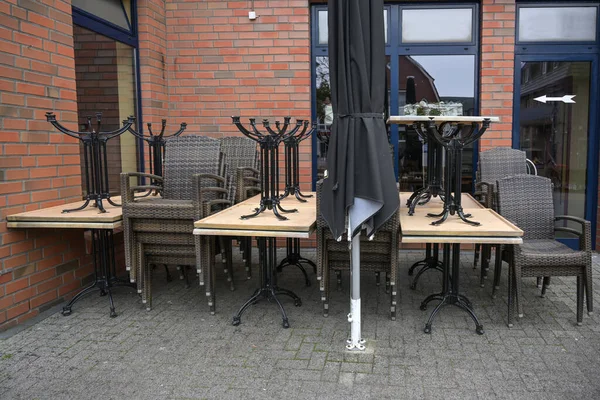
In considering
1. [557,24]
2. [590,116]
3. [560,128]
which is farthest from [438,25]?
[590,116]

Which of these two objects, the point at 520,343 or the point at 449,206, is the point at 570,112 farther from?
the point at 520,343

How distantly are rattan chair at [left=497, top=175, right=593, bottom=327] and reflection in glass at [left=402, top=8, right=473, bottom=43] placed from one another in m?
2.37

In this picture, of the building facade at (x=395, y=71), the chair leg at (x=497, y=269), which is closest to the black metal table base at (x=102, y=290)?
the building facade at (x=395, y=71)

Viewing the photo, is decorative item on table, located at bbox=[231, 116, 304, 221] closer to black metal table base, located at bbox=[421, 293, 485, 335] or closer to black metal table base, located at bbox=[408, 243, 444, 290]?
black metal table base, located at bbox=[421, 293, 485, 335]

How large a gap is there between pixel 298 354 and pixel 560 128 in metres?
4.34

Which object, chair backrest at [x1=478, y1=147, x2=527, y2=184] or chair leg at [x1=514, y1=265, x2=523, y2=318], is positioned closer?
chair leg at [x1=514, y1=265, x2=523, y2=318]

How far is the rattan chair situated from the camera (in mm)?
3514

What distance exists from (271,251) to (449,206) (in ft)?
4.47

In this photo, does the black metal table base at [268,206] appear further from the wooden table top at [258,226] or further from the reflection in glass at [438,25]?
the reflection in glass at [438,25]

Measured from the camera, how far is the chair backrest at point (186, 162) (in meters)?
4.34

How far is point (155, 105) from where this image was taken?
5.72m

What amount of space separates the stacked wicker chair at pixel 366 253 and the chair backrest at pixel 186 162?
1.27 metres

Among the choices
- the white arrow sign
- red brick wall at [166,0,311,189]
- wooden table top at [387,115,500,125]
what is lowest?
wooden table top at [387,115,500,125]

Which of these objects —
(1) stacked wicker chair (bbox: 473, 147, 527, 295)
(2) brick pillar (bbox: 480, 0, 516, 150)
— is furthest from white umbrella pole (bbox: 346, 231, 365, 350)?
(2) brick pillar (bbox: 480, 0, 516, 150)
